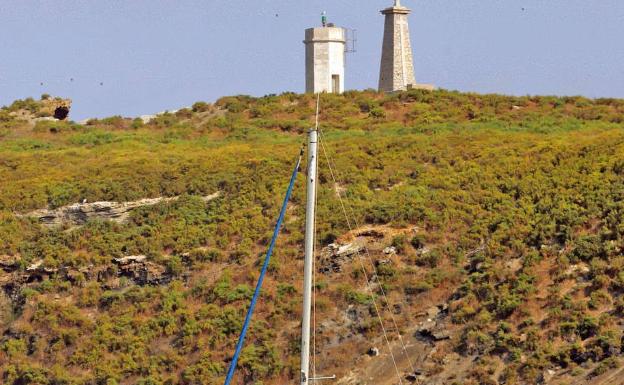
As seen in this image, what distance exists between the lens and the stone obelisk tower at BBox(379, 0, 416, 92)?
226ft

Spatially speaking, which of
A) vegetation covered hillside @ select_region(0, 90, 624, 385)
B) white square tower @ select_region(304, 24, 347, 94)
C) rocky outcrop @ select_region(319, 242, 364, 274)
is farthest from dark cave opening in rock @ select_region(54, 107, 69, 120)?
rocky outcrop @ select_region(319, 242, 364, 274)

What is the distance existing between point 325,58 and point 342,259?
26533 mm

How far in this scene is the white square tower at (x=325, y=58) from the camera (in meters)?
64.5

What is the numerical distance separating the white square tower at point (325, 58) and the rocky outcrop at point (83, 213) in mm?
20383

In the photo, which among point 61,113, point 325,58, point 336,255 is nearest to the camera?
point 336,255

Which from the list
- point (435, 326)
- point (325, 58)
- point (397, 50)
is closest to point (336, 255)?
point (435, 326)

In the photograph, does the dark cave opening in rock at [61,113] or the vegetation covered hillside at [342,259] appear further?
the dark cave opening in rock at [61,113]

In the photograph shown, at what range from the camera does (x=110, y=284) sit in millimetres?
41000

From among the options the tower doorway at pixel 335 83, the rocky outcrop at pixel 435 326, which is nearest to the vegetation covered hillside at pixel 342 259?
the rocky outcrop at pixel 435 326

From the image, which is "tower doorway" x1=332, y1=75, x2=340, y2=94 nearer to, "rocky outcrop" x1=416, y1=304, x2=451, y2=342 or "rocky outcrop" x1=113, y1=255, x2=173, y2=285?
"rocky outcrop" x1=113, y1=255, x2=173, y2=285

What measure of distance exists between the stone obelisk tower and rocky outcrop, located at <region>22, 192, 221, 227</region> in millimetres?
25771

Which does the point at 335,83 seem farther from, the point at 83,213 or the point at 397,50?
the point at 83,213

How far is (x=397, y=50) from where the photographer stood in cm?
6862

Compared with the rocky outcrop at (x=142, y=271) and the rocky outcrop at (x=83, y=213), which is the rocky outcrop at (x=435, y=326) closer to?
the rocky outcrop at (x=142, y=271)
